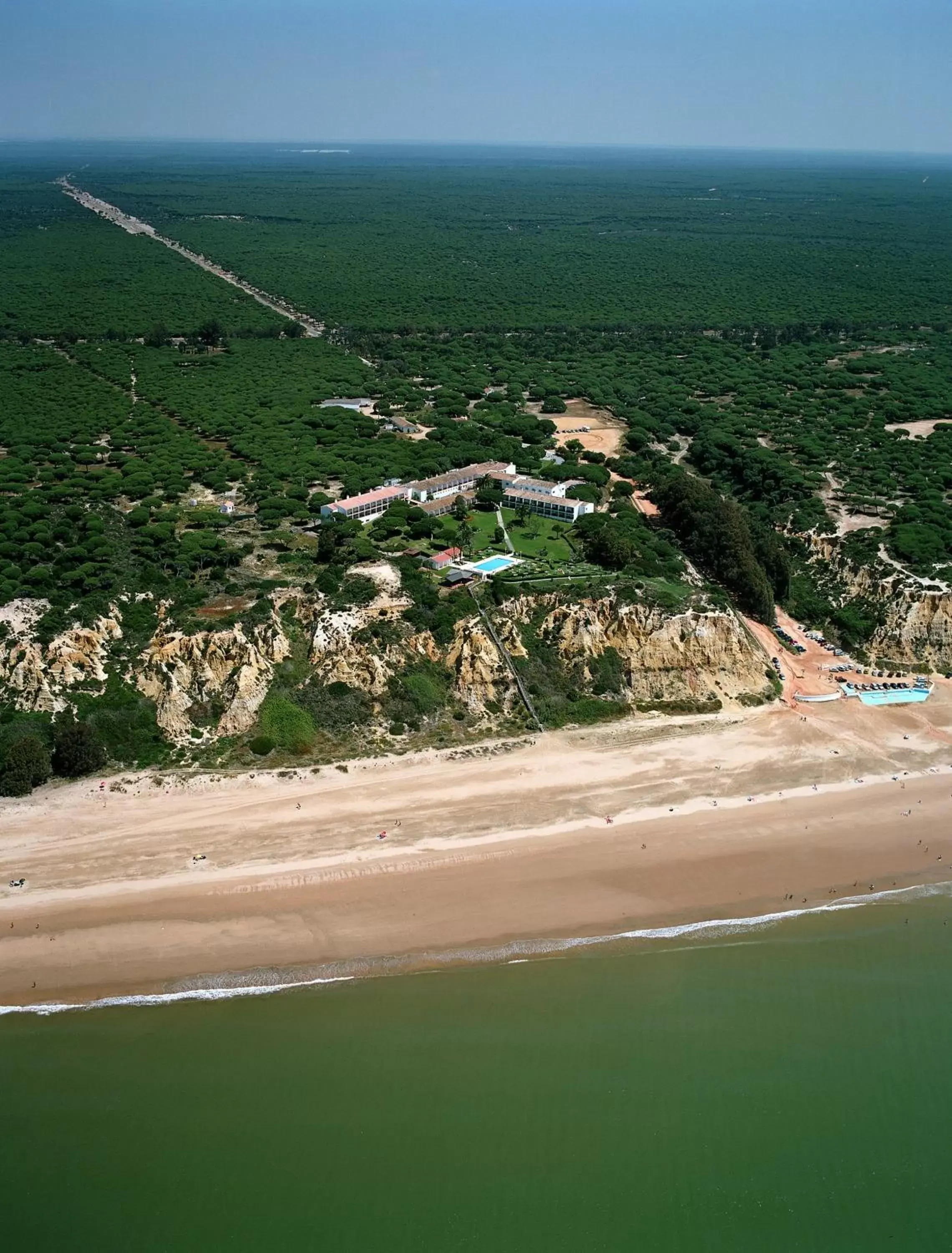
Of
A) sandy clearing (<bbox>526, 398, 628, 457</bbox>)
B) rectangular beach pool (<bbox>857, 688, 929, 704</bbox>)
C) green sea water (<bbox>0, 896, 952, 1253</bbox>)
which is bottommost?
green sea water (<bbox>0, 896, 952, 1253</bbox>)

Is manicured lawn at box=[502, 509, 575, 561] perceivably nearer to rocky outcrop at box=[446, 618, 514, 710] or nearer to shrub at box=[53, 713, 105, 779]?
rocky outcrop at box=[446, 618, 514, 710]

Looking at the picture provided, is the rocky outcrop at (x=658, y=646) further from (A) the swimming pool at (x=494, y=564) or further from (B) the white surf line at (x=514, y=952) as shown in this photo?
(B) the white surf line at (x=514, y=952)

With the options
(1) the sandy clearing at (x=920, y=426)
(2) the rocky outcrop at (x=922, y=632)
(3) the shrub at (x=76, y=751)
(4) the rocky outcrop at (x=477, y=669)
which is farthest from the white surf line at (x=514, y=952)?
(1) the sandy clearing at (x=920, y=426)

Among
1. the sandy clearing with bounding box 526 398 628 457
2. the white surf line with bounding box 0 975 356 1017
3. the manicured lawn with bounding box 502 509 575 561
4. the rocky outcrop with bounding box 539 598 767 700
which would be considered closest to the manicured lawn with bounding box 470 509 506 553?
the manicured lawn with bounding box 502 509 575 561

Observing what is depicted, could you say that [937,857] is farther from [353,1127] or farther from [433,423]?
[433,423]

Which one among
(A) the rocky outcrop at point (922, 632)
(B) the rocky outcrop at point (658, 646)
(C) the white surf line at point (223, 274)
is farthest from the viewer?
(C) the white surf line at point (223, 274)

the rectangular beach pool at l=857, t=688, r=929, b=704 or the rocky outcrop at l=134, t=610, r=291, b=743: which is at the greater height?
the rocky outcrop at l=134, t=610, r=291, b=743

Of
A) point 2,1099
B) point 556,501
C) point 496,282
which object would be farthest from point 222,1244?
point 496,282
